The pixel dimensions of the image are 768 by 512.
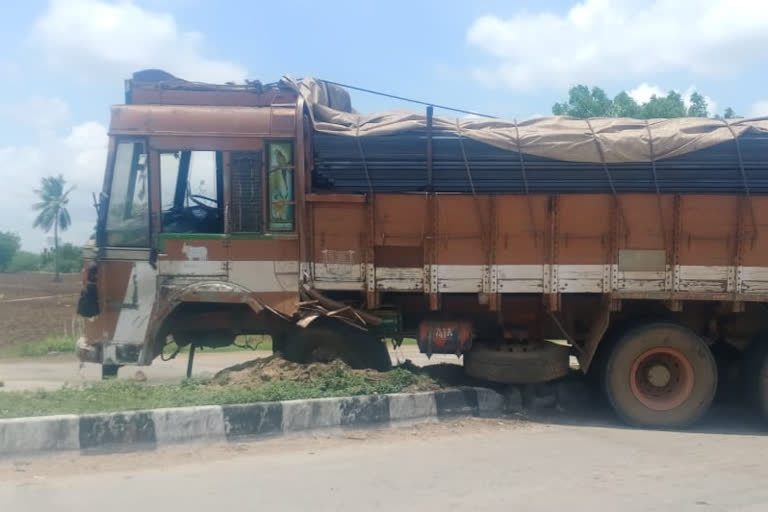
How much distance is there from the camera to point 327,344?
7293 millimetres

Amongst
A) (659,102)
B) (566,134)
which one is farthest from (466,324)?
(659,102)

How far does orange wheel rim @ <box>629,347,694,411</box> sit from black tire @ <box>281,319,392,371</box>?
107 inches

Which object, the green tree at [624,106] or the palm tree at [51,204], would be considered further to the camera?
the palm tree at [51,204]

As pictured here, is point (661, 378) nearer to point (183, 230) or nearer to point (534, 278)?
point (534, 278)

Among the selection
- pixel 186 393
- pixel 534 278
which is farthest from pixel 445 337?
pixel 186 393

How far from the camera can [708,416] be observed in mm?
7836

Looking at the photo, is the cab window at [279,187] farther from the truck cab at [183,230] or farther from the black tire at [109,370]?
the black tire at [109,370]

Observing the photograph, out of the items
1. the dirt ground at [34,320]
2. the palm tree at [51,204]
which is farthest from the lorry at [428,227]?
the palm tree at [51,204]

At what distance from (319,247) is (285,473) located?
2579mm

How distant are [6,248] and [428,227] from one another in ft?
289

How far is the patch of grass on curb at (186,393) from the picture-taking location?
18.9ft

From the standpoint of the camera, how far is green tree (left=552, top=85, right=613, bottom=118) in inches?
845

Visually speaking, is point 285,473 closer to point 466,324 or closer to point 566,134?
point 466,324

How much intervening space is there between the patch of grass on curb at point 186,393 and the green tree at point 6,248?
83.4m
